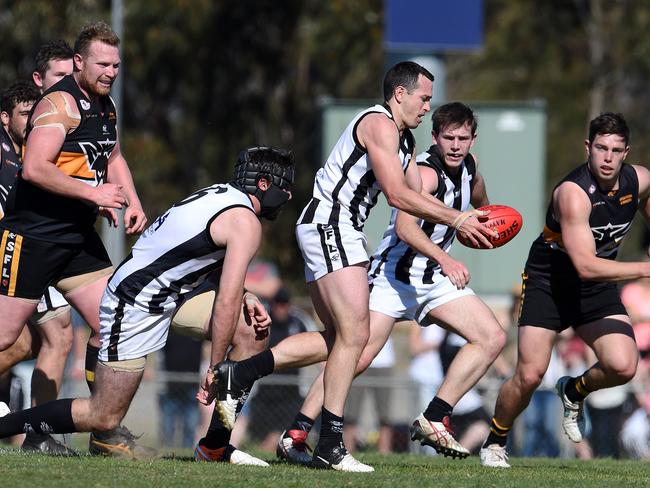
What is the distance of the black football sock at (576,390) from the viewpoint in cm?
831

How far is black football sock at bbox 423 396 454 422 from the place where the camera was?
772cm

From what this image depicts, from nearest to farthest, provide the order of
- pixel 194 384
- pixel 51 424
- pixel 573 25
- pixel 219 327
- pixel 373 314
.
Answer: pixel 219 327
pixel 51 424
pixel 373 314
pixel 194 384
pixel 573 25

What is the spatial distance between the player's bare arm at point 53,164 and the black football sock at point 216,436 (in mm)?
1464

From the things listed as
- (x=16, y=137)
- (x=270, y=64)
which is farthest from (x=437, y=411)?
(x=270, y=64)

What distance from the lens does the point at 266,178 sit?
7.28 meters

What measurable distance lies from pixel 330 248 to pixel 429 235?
1207mm

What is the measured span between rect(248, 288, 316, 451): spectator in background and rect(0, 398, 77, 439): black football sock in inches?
224

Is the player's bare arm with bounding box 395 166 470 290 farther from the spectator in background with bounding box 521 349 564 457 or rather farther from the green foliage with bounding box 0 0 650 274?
the green foliage with bounding box 0 0 650 274

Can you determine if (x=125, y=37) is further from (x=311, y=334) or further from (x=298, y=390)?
(x=311, y=334)

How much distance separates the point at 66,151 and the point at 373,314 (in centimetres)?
222

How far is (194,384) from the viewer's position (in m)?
13.1

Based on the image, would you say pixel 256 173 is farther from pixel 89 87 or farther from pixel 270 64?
pixel 270 64

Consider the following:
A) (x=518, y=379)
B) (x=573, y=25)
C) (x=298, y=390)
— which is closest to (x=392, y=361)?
Result: (x=298, y=390)

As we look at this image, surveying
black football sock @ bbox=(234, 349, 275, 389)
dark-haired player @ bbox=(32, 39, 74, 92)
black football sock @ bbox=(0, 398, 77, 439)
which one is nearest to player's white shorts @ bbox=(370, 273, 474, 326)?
black football sock @ bbox=(234, 349, 275, 389)
